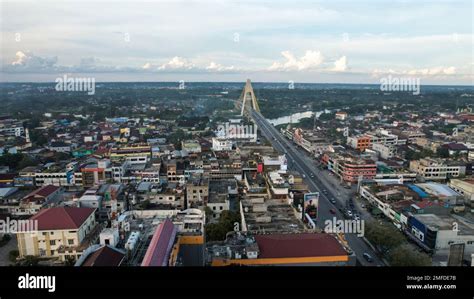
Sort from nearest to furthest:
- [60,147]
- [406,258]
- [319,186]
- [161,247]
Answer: [161,247] < [406,258] < [319,186] < [60,147]

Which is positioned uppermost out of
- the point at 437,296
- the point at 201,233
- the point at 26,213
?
the point at 437,296

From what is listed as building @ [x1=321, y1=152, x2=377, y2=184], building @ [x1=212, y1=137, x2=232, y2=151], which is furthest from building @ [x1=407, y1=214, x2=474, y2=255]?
building @ [x1=212, y1=137, x2=232, y2=151]

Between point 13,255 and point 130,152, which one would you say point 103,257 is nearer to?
point 13,255

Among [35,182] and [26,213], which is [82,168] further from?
[26,213]

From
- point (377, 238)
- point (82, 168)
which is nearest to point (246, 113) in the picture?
point (82, 168)

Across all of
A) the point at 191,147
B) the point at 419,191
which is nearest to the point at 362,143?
the point at 419,191

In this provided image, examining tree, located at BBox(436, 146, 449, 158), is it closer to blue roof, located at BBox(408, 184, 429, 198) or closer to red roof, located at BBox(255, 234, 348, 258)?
blue roof, located at BBox(408, 184, 429, 198)
